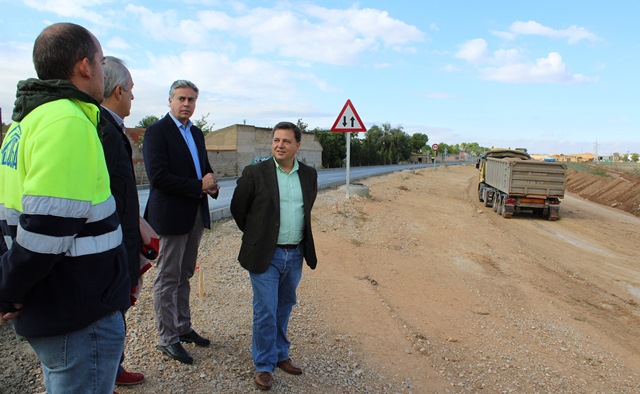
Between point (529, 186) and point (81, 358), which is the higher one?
point (81, 358)

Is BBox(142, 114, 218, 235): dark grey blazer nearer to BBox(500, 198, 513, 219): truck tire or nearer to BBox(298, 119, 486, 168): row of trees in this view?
BBox(500, 198, 513, 219): truck tire

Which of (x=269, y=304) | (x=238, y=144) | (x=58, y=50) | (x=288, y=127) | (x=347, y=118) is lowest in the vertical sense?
(x=269, y=304)

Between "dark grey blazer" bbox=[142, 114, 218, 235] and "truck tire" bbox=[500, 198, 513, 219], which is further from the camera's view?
"truck tire" bbox=[500, 198, 513, 219]

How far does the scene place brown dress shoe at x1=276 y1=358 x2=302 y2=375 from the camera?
3.80 meters

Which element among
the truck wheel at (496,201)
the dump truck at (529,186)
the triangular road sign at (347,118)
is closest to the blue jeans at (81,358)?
the triangular road sign at (347,118)

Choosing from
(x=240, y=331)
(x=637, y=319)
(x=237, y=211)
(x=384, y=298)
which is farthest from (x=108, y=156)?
(x=637, y=319)

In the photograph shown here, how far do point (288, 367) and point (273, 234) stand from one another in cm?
118

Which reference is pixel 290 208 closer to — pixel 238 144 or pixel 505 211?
pixel 505 211

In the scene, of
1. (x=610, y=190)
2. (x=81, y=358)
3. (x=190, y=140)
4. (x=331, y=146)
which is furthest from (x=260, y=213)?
(x=331, y=146)

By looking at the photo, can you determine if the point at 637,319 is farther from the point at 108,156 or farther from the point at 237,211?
the point at 108,156

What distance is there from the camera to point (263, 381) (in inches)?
137

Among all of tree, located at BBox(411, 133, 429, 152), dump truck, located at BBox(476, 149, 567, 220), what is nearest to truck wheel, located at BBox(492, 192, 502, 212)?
dump truck, located at BBox(476, 149, 567, 220)

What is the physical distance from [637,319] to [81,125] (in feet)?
28.2

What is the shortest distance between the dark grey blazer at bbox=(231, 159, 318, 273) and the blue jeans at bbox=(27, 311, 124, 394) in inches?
63.7
